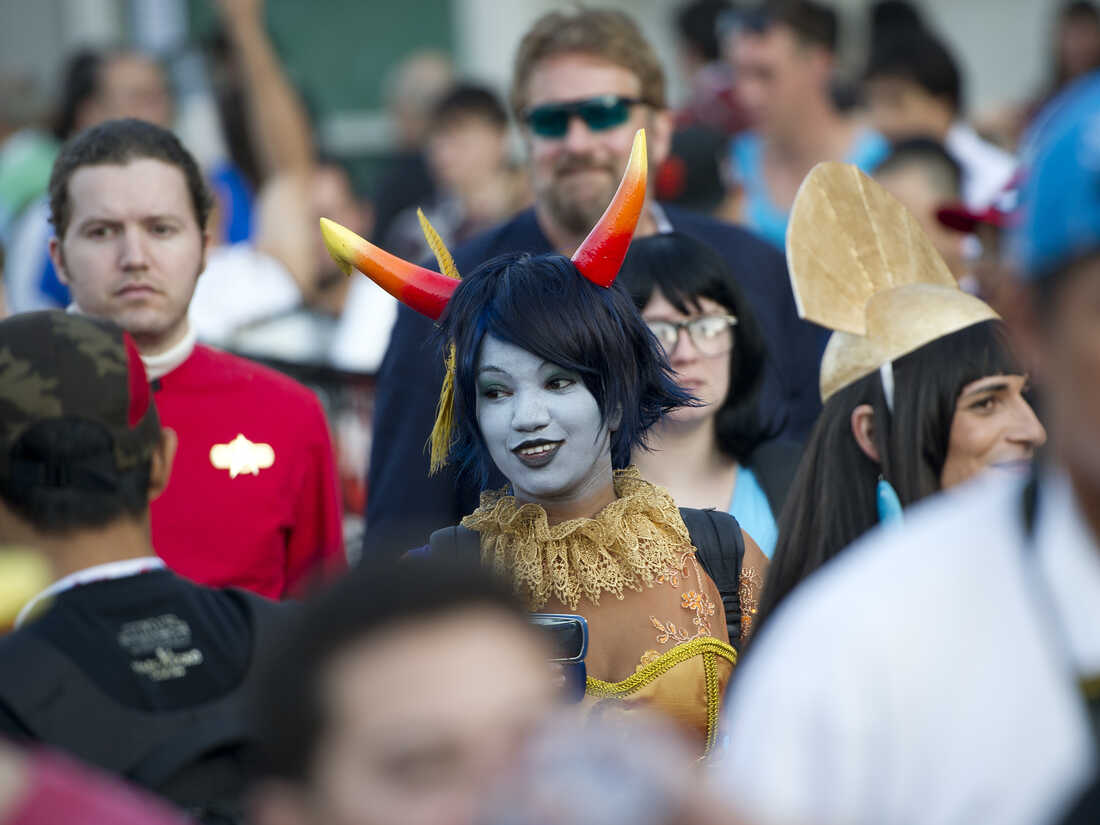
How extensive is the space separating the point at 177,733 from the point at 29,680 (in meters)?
0.20

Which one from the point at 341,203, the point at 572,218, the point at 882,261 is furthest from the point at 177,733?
the point at 341,203

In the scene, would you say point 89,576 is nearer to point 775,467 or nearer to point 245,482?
point 245,482

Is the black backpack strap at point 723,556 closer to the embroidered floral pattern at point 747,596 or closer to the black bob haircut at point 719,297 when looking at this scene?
the embroidered floral pattern at point 747,596

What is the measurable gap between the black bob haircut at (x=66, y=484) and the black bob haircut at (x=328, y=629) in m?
0.86

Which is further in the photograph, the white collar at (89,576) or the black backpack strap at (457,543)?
the black backpack strap at (457,543)

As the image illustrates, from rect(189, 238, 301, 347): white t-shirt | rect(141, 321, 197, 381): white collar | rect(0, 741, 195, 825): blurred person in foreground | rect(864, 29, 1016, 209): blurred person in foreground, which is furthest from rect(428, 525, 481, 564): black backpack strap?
rect(864, 29, 1016, 209): blurred person in foreground

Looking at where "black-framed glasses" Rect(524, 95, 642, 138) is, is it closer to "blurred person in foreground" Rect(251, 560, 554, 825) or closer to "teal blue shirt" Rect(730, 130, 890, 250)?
"teal blue shirt" Rect(730, 130, 890, 250)

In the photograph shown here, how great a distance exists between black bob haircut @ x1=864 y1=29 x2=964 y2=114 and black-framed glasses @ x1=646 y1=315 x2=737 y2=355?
11.3 ft

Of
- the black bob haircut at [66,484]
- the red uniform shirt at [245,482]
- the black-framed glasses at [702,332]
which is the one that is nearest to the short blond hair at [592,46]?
the black-framed glasses at [702,332]

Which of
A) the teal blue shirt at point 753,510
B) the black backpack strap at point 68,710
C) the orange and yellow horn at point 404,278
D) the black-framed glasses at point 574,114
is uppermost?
the black-framed glasses at point 574,114

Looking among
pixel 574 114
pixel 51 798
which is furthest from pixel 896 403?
pixel 51 798

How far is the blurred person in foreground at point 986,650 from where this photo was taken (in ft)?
4.34

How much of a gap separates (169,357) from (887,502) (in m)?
1.74

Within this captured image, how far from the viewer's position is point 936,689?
135 cm
